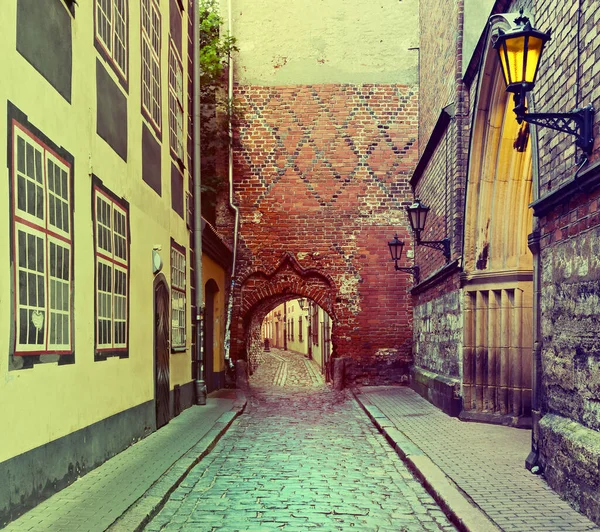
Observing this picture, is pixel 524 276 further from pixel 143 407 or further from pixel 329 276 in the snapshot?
pixel 329 276

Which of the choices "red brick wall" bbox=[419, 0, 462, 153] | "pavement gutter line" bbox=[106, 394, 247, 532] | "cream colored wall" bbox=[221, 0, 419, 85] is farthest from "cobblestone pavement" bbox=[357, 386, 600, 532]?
"cream colored wall" bbox=[221, 0, 419, 85]

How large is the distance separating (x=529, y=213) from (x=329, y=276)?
29.2ft

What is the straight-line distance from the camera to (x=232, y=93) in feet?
63.0

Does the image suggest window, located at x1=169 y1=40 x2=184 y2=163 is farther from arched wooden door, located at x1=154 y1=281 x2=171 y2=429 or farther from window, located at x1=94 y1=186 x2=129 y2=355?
window, located at x1=94 y1=186 x2=129 y2=355

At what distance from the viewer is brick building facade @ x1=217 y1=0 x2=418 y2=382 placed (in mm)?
18891

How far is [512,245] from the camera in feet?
34.6

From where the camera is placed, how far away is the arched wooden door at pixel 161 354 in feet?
35.1

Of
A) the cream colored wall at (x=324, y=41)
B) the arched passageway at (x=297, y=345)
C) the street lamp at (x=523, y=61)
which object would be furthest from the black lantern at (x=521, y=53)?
the arched passageway at (x=297, y=345)

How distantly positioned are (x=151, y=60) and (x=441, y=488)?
7.53 m

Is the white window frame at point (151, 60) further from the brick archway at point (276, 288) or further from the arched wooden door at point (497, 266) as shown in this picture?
the brick archway at point (276, 288)

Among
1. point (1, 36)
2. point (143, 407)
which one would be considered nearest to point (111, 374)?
point (143, 407)

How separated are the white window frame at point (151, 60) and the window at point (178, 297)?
218cm

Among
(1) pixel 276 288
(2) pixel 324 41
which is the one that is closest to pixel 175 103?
(1) pixel 276 288

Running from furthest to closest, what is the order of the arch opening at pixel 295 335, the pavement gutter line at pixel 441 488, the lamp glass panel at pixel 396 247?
the arch opening at pixel 295 335 < the lamp glass panel at pixel 396 247 < the pavement gutter line at pixel 441 488
